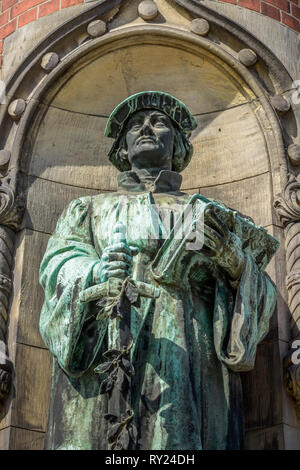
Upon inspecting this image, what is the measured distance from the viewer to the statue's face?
7035mm

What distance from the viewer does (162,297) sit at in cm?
639

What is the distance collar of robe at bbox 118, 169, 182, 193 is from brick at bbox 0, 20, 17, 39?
1595mm

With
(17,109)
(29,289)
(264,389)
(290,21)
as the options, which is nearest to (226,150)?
(290,21)

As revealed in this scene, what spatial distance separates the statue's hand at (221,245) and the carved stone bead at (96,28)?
2.02 metres

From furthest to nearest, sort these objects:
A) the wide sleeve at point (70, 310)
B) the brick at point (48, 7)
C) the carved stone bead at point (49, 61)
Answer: the brick at point (48, 7) → the carved stone bead at point (49, 61) → the wide sleeve at point (70, 310)

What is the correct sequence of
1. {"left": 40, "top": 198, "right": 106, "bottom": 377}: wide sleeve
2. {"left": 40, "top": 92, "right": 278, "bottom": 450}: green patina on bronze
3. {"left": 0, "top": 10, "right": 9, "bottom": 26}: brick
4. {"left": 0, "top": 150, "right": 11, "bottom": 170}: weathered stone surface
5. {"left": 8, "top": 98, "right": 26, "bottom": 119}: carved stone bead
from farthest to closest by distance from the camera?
{"left": 0, "top": 10, "right": 9, "bottom": 26}: brick → {"left": 8, "top": 98, "right": 26, "bottom": 119}: carved stone bead → {"left": 0, "top": 150, "right": 11, "bottom": 170}: weathered stone surface → {"left": 40, "top": 198, "right": 106, "bottom": 377}: wide sleeve → {"left": 40, "top": 92, "right": 278, "bottom": 450}: green patina on bronze

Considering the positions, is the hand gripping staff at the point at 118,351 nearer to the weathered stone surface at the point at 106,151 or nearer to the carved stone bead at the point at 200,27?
the weathered stone surface at the point at 106,151

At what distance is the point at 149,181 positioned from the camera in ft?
23.2

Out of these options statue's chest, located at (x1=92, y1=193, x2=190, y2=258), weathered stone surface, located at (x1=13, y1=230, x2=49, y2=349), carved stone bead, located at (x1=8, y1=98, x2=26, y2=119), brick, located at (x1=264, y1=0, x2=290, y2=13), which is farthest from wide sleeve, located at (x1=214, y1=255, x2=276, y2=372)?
brick, located at (x1=264, y1=0, x2=290, y2=13)

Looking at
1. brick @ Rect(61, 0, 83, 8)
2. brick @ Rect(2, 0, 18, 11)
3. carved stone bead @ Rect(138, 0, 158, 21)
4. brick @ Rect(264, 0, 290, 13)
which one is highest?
brick @ Rect(2, 0, 18, 11)

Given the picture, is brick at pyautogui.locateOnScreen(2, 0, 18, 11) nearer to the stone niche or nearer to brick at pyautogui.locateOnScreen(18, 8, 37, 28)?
brick at pyautogui.locateOnScreen(18, 8, 37, 28)

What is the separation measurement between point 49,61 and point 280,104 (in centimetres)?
140

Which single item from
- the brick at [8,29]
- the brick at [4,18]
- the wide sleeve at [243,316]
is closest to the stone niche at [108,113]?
the brick at [8,29]

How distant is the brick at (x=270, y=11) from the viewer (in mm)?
8062
